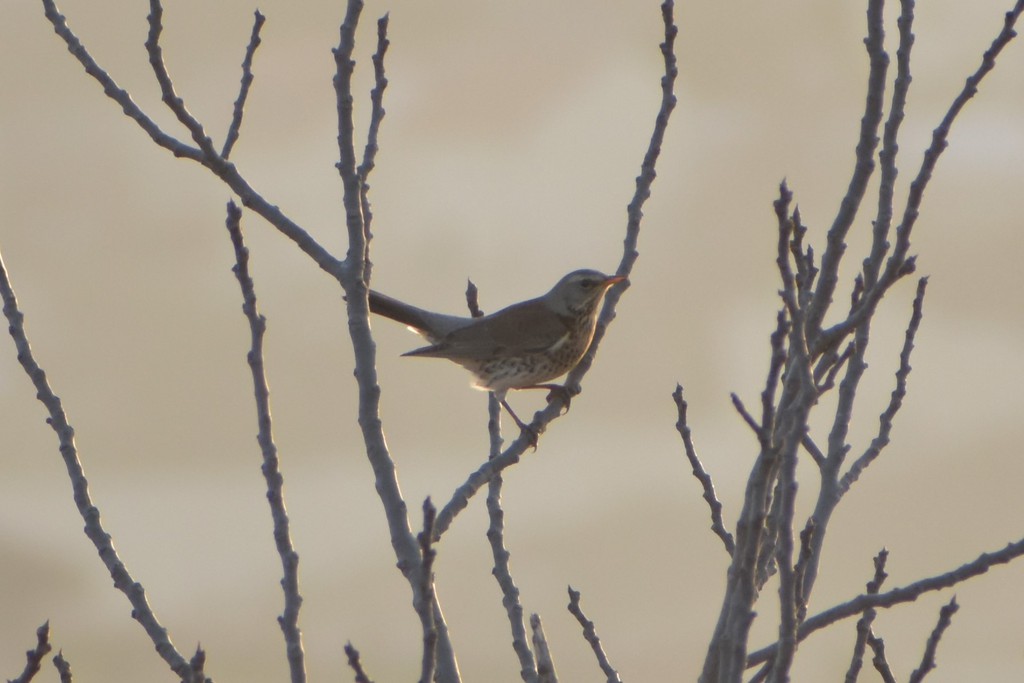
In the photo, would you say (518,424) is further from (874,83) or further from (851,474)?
(874,83)

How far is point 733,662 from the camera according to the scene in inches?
126

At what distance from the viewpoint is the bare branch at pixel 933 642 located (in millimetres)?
4480

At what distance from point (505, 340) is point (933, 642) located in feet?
13.7

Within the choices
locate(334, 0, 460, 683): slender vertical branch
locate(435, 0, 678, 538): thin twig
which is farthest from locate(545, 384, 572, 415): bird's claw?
locate(334, 0, 460, 683): slender vertical branch

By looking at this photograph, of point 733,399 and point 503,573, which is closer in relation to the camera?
point 733,399

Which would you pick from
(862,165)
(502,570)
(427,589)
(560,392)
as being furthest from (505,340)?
(427,589)

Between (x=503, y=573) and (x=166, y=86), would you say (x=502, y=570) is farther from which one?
(x=166, y=86)

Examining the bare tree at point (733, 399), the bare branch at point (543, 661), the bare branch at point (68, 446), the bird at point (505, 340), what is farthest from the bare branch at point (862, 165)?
the bird at point (505, 340)

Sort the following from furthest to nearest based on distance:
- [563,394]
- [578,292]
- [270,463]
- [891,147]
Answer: [578,292]
[563,394]
[891,147]
[270,463]

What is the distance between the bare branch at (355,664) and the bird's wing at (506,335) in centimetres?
411

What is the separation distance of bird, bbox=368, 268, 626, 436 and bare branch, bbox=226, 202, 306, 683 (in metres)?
4.07

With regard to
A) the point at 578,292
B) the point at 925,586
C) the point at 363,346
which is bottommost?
the point at 925,586

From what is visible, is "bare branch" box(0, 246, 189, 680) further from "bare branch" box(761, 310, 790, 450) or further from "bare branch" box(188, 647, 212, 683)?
"bare branch" box(761, 310, 790, 450)

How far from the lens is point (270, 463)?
11.8ft
